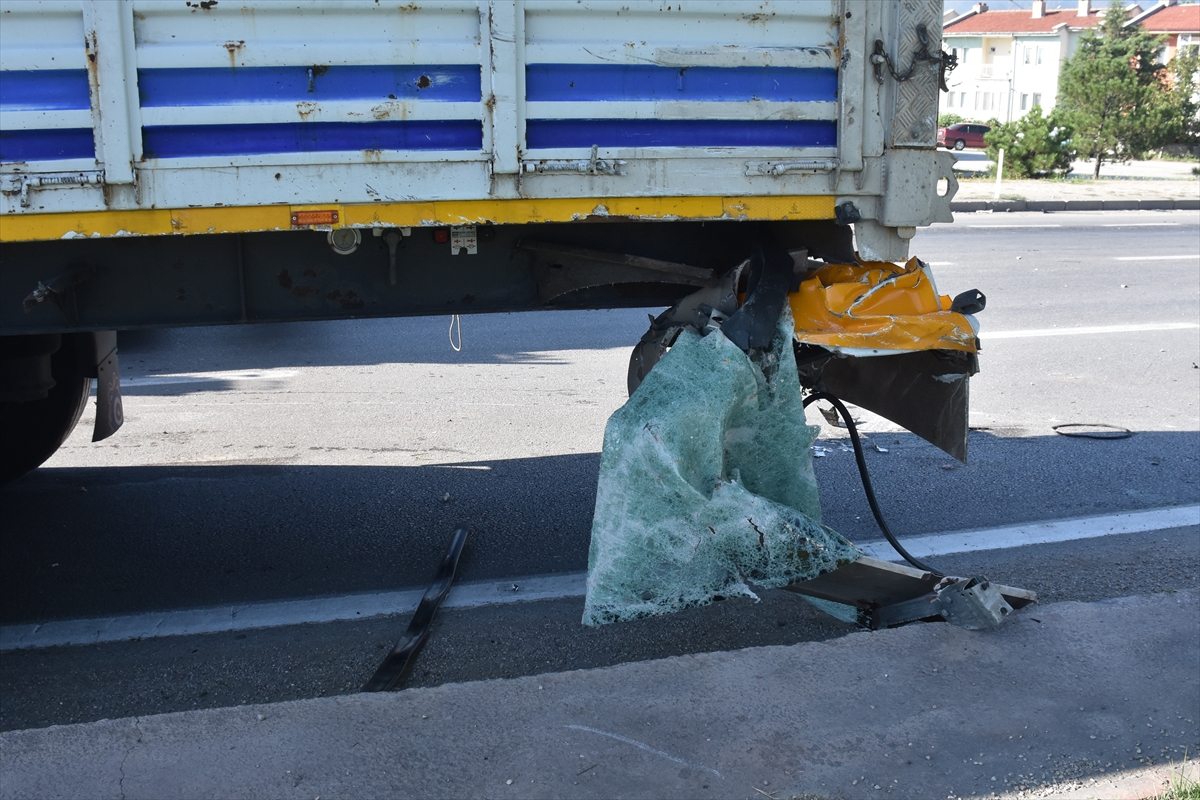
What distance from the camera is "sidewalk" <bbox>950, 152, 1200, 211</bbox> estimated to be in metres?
19.8

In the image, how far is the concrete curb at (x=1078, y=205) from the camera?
63.5ft

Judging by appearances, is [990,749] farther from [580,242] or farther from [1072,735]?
[580,242]

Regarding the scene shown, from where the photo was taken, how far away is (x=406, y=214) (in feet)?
10.5

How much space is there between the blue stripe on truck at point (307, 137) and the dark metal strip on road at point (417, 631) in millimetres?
1725

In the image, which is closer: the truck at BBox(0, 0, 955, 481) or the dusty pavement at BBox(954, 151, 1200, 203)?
the truck at BBox(0, 0, 955, 481)

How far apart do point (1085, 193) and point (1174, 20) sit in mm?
58450

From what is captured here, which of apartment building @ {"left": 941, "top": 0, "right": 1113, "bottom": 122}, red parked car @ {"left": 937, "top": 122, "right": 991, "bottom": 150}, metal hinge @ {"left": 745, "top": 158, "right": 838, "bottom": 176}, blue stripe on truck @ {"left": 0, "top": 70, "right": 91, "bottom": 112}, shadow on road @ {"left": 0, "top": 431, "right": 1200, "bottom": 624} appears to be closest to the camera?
blue stripe on truck @ {"left": 0, "top": 70, "right": 91, "bottom": 112}

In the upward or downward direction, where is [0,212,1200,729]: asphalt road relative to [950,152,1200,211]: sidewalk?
downward

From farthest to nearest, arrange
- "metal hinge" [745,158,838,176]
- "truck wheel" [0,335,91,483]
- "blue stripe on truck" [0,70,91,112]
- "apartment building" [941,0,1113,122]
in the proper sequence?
"apartment building" [941,0,1113,122] → "truck wheel" [0,335,91,483] → "metal hinge" [745,158,838,176] → "blue stripe on truck" [0,70,91,112]

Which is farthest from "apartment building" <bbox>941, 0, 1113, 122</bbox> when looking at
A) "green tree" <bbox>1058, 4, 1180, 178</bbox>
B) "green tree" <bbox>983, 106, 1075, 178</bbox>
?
"green tree" <bbox>983, 106, 1075, 178</bbox>

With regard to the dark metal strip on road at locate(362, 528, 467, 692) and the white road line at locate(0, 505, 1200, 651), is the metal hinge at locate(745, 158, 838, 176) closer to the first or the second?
the white road line at locate(0, 505, 1200, 651)

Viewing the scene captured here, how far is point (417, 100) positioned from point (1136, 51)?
4394 centimetres

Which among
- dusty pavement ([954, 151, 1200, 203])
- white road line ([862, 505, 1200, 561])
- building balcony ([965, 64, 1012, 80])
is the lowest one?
white road line ([862, 505, 1200, 561])

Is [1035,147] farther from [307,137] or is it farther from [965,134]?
[307,137]
